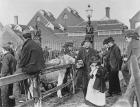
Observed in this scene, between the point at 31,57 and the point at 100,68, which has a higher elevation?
→ the point at 31,57

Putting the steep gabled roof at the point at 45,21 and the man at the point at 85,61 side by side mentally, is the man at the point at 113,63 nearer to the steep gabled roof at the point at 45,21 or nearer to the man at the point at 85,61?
the man at the point at 85,61

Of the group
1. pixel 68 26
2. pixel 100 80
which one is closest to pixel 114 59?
pixel 100 80

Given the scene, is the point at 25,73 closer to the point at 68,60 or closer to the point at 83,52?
the point at 83,52

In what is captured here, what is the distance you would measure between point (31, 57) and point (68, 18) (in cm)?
6272

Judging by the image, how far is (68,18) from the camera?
68500mm

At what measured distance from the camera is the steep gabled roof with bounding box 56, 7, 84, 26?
224 feet

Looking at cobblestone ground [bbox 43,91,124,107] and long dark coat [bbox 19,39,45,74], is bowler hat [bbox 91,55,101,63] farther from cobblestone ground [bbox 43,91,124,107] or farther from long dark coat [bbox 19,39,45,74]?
long dark coat [bbox 19,39,45,74]

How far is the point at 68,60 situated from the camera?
31.0ft

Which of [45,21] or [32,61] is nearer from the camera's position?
[32,61]

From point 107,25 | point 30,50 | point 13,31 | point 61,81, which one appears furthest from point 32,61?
point 13,31

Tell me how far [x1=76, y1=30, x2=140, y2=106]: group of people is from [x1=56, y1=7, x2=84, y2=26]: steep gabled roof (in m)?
59.1

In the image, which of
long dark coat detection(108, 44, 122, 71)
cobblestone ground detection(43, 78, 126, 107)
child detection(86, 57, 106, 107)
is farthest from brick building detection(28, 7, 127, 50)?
child detection(86, 57, 106, 107)

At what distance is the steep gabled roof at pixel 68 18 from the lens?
68.2 metres

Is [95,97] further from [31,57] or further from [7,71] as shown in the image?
[7,71]
